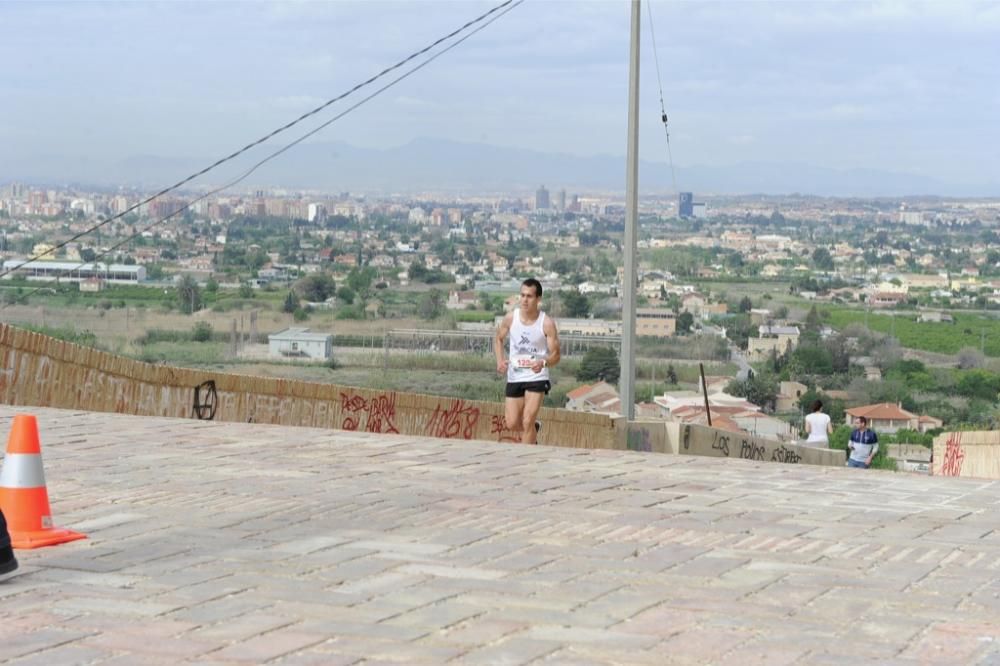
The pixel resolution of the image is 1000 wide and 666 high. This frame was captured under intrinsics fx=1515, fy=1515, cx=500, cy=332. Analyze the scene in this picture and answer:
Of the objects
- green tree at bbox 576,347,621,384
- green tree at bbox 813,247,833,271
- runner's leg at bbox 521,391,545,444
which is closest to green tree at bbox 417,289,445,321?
green tree at bbox 576,347,621,384

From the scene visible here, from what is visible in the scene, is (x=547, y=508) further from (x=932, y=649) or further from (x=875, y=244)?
(x=875, y=244)

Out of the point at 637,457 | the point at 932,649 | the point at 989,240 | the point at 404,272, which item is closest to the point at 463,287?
the point at 404,272

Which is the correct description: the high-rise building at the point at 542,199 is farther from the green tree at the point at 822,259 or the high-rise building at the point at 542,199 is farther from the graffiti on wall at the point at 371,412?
the graffiti on wall at the point at 371,412

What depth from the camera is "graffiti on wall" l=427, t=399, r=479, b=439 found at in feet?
52.5

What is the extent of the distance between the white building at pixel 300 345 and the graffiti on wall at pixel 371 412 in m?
13.1

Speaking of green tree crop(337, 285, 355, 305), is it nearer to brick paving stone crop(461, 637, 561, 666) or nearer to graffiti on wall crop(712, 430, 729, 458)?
graffiti on wall crop(712, 430, 729, 458)

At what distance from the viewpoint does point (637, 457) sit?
11555 mm

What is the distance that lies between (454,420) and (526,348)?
9.99 feet

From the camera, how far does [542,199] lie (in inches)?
3469

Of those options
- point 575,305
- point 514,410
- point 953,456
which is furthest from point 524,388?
point 575,305

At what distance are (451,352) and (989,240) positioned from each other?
2353 inches

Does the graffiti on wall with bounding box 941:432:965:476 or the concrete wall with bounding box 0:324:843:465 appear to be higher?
the concrete wall with bounding box 0:324:843:465

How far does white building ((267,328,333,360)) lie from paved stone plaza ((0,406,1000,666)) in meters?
17.5

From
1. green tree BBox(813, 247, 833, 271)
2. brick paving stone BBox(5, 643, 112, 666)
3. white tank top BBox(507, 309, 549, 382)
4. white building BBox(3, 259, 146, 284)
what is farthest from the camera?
green tree BBox(813, 247, 833, 271)
